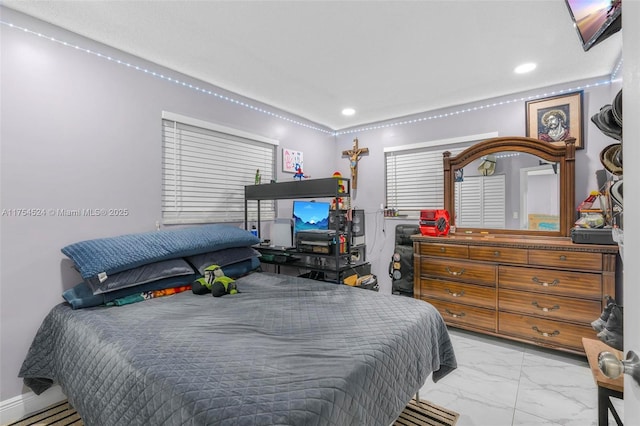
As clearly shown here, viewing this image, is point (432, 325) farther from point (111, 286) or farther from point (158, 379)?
point (111, 286)

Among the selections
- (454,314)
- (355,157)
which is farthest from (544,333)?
(355,157)

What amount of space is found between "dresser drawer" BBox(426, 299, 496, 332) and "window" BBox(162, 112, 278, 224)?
82.4 inches

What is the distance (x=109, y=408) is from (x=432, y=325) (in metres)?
1.56

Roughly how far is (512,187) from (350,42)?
2238 mm

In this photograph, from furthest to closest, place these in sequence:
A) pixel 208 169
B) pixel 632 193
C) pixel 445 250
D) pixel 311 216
→ pixel 311 216, pixel 445 250, pixel 208 169, pixel 632 193

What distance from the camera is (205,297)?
2037 mm

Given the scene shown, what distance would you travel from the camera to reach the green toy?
6.75 ft

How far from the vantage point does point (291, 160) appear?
3.71 metres

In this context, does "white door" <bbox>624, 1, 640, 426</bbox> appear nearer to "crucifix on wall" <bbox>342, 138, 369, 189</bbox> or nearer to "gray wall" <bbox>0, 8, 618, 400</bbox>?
"gray wall" <bbox>0, 8, 618, 400</bbox>

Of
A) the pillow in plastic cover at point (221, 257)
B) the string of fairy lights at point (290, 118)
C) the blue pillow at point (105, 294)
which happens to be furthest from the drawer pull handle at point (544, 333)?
the blue pillow at point (105, 294)

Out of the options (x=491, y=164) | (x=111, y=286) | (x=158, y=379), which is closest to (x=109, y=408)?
(x=158, y=379)

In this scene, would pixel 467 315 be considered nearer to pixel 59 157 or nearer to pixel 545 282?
pixel 545 282

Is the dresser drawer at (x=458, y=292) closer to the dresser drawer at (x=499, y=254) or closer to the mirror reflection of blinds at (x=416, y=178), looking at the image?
the dresser drawer at (x=499, y=254)

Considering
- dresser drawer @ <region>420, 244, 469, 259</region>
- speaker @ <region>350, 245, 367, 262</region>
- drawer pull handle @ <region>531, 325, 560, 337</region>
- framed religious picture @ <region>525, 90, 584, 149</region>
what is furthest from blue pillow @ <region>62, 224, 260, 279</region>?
framed religious picture @ <region>525, 90, 584, 149</region>
